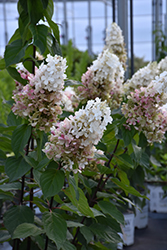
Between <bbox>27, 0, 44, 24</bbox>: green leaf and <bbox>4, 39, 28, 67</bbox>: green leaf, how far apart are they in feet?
0.20

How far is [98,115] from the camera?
2.15 feet

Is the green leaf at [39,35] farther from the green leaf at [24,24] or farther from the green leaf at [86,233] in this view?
the green leaf at [86,233]

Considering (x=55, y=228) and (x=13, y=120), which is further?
(x=13, y=120)

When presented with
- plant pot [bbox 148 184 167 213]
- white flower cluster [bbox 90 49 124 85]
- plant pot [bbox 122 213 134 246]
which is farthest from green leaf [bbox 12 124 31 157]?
plant pot [bbox 148 184 167 213]

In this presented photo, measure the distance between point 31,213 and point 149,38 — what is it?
36.6 ft

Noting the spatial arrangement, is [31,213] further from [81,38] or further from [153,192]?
[81,38]

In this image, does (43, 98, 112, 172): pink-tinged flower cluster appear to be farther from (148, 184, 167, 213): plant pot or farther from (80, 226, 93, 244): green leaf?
(148, 184, 167, 213): plant pot

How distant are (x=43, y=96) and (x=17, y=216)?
320 mm

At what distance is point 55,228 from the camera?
77cm

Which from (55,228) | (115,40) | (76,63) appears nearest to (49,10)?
(55,228)

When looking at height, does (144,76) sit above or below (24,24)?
below

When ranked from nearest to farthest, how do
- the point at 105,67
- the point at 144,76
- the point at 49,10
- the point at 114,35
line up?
the point at 49,10 < the point at 105,67 < the point at 144,76 < the point at 114,35

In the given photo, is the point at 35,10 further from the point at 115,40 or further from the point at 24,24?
the point at 115,40

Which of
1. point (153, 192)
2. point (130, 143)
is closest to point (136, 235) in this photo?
point (153, 192)
